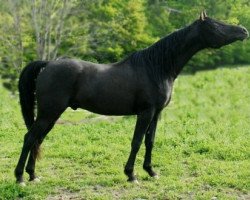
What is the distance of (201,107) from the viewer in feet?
48.2

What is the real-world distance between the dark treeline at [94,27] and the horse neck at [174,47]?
977cm

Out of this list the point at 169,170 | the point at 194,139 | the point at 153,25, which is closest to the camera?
the point at 169,170

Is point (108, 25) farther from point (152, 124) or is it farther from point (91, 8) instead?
point (152, 124)

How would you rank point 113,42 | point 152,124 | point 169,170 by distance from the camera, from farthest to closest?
1. point 113,42
2. point 169,170
3. point 152,124

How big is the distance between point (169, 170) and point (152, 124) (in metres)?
1.13

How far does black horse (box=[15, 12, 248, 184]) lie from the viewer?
20.2ft

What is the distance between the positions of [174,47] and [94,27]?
1388cm

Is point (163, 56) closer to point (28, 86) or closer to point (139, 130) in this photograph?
point (139, 130)

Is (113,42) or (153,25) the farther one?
(153,25)

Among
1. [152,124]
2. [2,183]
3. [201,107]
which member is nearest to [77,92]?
[152,124]

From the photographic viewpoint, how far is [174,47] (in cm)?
641

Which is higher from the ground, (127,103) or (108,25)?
(108,25)

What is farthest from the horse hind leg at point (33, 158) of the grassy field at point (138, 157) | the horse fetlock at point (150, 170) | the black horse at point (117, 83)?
the horse fetlock at point (150, 170)

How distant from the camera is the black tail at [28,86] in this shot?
6438 millimetres
